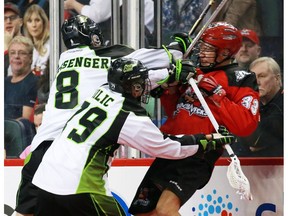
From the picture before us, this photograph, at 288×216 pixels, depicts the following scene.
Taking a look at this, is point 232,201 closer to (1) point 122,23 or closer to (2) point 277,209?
(2) point 277,209

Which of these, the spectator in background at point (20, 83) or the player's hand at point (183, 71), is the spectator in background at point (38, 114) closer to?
the spectator in background at point (20, 83)

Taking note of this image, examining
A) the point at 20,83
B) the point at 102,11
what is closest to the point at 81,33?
the point at 102,11

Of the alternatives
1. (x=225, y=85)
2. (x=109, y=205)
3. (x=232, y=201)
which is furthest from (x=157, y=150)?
(x=232, y=201)

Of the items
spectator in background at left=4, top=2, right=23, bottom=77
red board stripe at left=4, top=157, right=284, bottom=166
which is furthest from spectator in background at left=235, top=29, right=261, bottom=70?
spectator in background at left=4, top=2, right=23, bottom=77

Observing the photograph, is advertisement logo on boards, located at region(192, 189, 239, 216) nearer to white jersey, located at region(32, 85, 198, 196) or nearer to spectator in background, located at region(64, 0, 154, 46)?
white jersey, located at region(32, 85, 198, 196)

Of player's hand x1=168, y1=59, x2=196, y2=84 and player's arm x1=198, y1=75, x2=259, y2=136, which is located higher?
player's hand x1=168, y1=59, x2=196, y2=84

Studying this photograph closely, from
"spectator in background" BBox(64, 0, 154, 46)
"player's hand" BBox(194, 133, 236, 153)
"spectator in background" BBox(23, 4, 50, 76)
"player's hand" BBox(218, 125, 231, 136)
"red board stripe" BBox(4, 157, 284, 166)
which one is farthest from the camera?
"spectator in background" BBox(23, 4, 50, 76)

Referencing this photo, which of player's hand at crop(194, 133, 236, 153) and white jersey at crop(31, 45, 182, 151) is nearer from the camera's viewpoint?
player's hand at crop(194, 133, 236, 153)

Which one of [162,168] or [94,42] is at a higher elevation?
[94,42]

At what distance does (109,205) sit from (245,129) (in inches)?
31.2

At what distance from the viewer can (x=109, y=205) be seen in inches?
151

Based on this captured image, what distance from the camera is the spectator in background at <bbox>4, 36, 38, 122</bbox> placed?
249 inches

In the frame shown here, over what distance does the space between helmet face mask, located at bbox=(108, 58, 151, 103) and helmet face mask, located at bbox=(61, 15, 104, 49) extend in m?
0.46

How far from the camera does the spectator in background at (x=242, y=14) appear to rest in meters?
5.27
